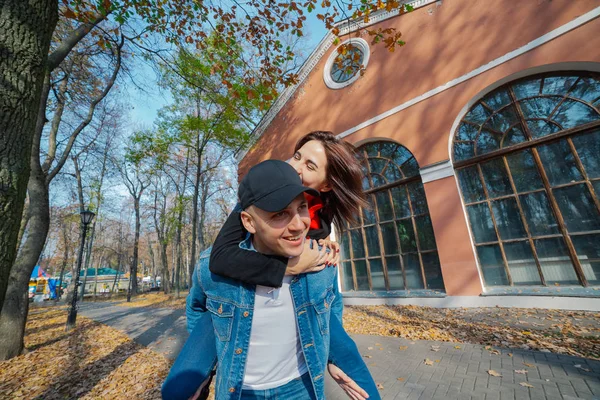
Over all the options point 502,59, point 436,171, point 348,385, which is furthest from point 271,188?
point 502,59

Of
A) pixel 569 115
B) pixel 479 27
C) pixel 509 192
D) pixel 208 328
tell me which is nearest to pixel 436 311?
pixel 509 192

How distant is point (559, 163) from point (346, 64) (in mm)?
7340

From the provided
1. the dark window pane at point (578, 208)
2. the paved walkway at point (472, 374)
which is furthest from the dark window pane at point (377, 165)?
the paved walkway at point (472, 374)

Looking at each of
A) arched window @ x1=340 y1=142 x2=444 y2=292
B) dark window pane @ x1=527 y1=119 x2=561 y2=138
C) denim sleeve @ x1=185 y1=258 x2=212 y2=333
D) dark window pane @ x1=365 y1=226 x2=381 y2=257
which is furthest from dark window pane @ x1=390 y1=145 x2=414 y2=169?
denim sleeve @ x1=185 y1=258 x2=212 y2=333

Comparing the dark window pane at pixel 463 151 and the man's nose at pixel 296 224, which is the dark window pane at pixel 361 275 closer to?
the dark window pane at pixel 463 151

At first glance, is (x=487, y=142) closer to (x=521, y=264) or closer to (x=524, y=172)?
(x=524, y=172)

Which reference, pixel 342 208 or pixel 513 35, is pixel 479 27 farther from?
pixel 342 208

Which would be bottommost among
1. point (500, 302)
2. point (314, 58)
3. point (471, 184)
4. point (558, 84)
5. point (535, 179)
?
point (500, 302)

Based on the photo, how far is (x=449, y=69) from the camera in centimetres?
714

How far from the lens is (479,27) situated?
22.1 ft

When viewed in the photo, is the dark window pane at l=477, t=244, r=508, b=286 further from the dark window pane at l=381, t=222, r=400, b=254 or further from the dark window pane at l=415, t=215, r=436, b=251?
the dark window pane at l=381, t=222, r=400, b=254

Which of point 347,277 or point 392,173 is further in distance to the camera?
point 347,277

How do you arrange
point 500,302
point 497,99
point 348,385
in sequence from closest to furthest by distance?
point 348,385, point 500,302, point 497,99

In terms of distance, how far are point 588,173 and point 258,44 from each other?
805 cm
